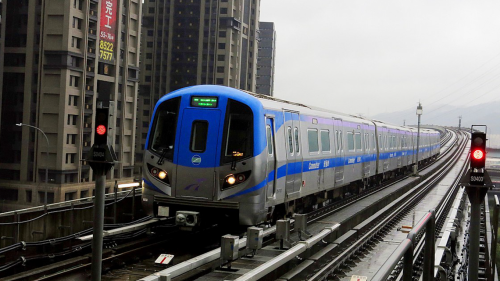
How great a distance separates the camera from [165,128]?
13.7 m

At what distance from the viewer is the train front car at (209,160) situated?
13.2 metres

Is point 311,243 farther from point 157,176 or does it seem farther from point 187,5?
point 187,5

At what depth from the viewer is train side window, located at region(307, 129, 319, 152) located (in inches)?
691

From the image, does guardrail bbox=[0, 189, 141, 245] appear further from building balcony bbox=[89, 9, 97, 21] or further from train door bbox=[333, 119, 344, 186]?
building balcony bbox=[89, 9, 97, 21]

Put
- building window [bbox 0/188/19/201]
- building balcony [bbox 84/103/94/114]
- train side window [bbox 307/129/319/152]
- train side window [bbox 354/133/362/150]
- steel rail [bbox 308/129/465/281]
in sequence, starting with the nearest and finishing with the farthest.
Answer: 1. steel rail [bbox 308/129/465/281]
2. train side window [bbox 307/129/319/152]
3. train side window [bbox 354/133/362/150]
4. building window [bbox 0/188/19/201]
5. building balcony [bbox 84/103/94/114]

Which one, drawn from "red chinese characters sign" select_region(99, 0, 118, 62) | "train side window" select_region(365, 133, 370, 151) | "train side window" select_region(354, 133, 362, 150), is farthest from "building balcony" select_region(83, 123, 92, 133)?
"train side window" select_region(354, 133, 362, 150)

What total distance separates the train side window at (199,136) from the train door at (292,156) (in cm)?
255

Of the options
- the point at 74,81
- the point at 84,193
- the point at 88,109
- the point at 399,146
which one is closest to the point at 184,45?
the point at 88,109

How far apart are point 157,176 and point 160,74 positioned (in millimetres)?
90389

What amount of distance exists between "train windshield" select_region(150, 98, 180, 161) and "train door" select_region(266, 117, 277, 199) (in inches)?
76.8

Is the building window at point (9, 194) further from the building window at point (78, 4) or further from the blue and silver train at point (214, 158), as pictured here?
the blue and silver train at point (214, 158)

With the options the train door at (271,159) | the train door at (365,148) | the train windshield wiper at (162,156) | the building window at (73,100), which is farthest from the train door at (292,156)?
the building window at (73,100)

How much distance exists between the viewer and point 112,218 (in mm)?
15219

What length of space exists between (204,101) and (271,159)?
1.89 meters
